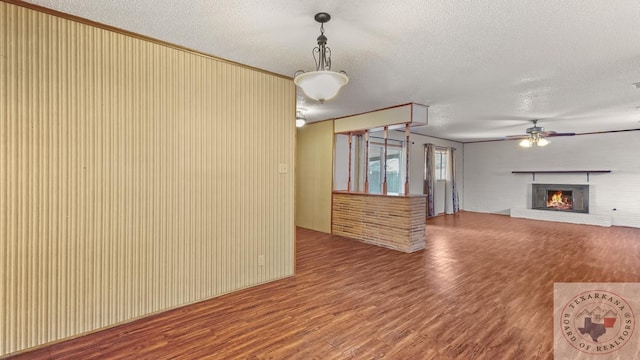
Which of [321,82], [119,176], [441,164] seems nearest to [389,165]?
[441,164]

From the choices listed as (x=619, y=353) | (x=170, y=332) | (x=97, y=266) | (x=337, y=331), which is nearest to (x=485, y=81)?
(x=619, y=353)

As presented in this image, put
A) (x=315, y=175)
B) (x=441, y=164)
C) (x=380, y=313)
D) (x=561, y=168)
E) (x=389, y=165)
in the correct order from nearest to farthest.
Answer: (x=380, y=313) → (x=315, y=175) → (x=389, y=165) → (x=561, y=168) → (x=441, y=164)

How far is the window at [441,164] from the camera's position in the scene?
9545mm

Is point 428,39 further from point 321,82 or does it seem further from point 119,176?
point 119,176

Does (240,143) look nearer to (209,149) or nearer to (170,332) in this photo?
(209,149)

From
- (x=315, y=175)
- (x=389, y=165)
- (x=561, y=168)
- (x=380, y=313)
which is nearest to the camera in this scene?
(x=380, y=313)

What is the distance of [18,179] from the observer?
2146mm

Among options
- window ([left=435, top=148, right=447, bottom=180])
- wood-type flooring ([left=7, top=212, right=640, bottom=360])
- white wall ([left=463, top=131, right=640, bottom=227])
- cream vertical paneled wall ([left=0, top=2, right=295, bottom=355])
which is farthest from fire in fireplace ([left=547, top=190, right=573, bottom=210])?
cream vertical paneled wall ([left=0, top=2, right=295, bottom=355])

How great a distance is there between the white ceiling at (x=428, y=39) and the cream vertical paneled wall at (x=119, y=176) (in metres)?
0.31

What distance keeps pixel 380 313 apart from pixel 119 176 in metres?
2.58

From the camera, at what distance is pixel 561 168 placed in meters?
8.45

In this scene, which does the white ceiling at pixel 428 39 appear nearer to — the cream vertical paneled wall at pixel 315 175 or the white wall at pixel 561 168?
the cream vertical paneled wall at pixel 315 175

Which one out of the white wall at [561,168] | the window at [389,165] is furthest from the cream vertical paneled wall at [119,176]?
the white wall at [561,168]

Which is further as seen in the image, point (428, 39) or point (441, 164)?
point (441, 164)
